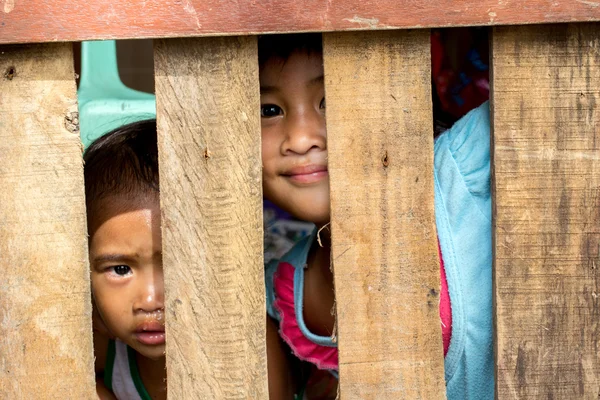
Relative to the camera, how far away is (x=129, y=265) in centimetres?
227

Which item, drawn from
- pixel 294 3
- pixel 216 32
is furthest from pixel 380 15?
pixel 216 32

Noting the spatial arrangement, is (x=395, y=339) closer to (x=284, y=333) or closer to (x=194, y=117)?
(x=194, y=117)

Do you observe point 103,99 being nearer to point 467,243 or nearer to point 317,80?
point 317,80

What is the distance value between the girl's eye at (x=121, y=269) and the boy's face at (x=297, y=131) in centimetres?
47

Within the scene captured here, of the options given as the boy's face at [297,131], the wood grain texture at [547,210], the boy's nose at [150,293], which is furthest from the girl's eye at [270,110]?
the wood grain texture at [547,210]

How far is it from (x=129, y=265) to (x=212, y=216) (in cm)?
64

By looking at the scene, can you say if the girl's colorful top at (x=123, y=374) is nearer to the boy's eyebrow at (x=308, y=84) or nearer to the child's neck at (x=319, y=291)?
the child's neck at (x=319, y=291)

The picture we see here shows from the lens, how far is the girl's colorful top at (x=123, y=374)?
2740mm

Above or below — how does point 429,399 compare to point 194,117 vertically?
below

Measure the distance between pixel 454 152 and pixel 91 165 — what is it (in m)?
0.99

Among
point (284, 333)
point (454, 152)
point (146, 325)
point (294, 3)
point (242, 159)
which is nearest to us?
point (294, 3)

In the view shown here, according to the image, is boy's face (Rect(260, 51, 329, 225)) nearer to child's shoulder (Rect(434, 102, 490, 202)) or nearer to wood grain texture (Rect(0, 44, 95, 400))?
child's shoulder (Rect(434, 102, 490, 202))

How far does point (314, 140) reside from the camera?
2.07m

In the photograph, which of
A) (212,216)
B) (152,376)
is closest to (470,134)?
(212,216)
